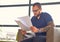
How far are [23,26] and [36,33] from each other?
255 mm

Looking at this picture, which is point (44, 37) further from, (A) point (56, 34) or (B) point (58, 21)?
(B) point (58, 21)

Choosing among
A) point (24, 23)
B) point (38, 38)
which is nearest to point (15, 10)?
point (24, 23)

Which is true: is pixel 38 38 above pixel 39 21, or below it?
below

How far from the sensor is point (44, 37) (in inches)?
90.6

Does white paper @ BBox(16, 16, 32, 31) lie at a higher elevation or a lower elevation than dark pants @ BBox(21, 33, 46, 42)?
higher

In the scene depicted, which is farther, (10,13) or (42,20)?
(10,13)

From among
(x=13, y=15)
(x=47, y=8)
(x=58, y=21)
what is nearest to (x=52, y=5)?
(x=47, y=8)

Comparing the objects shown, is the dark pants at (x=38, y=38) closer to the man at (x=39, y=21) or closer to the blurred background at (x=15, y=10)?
the man at (x=39, y=21)

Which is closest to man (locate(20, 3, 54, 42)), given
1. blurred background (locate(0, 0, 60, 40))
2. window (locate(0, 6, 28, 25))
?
blurred background (locate(0, 0, 60, 40))

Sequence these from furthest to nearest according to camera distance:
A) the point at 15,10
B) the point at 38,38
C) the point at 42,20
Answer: the point at 15,10 < the point at 42,20 < the point at 38,38

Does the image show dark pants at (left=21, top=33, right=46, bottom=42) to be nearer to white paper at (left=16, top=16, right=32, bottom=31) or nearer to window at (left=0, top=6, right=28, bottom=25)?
white paper at (left=16, top=16, right=32, bottom=31)

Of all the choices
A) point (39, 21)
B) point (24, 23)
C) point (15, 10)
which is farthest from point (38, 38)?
point (15, 10)

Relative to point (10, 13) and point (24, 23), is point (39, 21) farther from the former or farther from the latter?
point (10, 13)

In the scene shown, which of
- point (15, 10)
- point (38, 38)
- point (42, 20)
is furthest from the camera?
point (15, 10)
